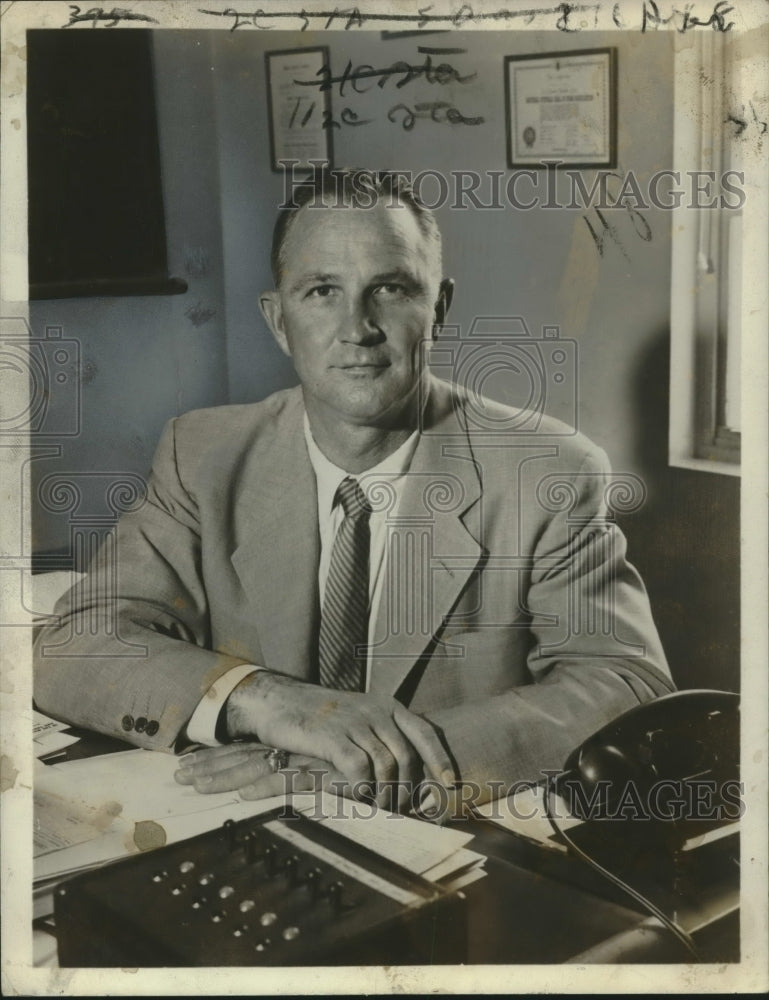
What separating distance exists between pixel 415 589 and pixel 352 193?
532 mm

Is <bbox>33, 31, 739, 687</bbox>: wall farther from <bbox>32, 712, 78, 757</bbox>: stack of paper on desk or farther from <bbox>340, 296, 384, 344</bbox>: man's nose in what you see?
<bbox>32, 712, 78, 757</bbox>: stack of paper on desk

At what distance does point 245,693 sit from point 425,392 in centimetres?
47

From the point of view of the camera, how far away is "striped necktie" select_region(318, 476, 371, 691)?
122 centimetres

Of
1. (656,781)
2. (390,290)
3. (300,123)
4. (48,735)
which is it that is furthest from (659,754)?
(300,123)

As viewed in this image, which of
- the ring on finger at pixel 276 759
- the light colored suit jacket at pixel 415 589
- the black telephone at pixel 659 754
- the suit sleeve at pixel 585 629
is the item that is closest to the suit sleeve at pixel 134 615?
the light colored suit jacket at pixel 415 589

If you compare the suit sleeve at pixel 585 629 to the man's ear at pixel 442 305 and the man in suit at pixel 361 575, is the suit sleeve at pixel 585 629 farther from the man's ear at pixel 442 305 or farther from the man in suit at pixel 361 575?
the man's ear at pixel 442 305

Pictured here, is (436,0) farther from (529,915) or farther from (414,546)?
(529,915)

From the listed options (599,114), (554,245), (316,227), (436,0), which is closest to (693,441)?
(554,245)

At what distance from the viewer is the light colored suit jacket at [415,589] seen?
47.8 inches

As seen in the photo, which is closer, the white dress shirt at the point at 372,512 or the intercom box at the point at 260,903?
the intercom box at the point at 260,903

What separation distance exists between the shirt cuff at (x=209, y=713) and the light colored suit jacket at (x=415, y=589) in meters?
0.01

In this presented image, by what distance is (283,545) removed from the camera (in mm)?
1242

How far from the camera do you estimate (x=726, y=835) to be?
1.26m

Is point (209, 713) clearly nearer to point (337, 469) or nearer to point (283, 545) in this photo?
point (283, 545)
